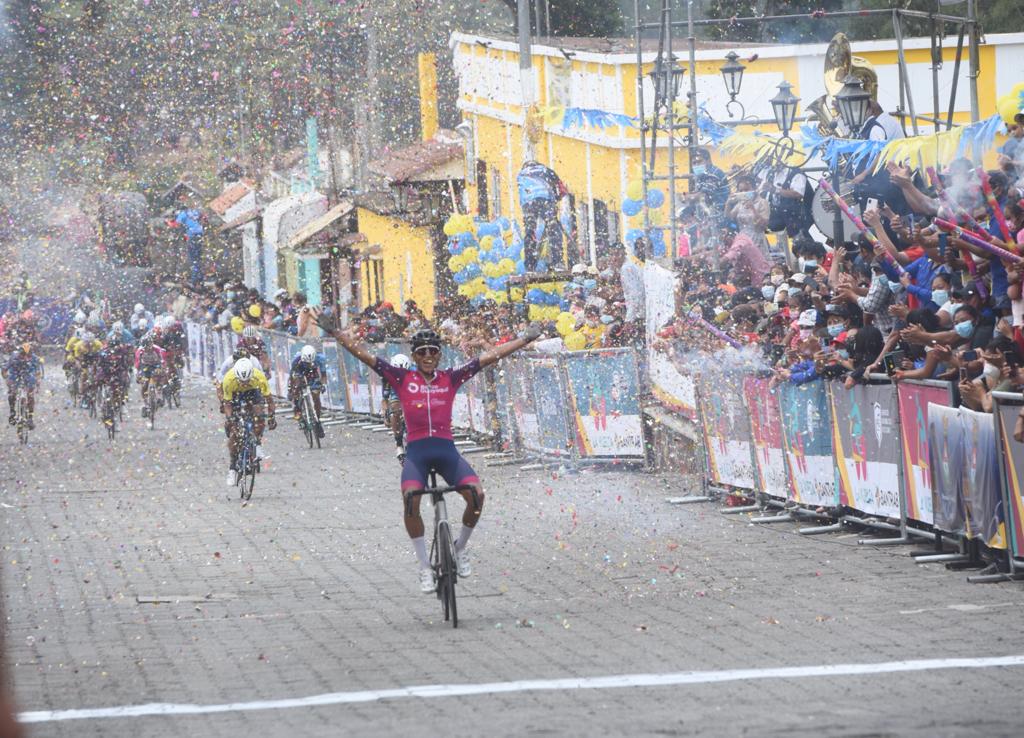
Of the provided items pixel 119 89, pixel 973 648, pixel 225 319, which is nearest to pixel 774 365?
pixel 973 648

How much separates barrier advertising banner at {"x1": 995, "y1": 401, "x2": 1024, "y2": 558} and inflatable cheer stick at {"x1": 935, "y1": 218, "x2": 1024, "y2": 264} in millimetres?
983

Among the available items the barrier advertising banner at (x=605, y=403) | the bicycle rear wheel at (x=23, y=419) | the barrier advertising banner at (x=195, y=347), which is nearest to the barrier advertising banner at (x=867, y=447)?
the barrier advertising banner at (x=605, y=403)

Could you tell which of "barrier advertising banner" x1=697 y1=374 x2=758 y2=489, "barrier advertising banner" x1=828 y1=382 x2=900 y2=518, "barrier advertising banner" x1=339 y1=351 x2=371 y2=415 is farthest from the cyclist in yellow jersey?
"barrier advertising banner" x1=339 y1=351 x2=371 y2=415

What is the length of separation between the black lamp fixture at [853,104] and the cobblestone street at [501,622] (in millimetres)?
4133

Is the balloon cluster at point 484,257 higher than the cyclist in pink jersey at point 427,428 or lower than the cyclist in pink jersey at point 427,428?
higher

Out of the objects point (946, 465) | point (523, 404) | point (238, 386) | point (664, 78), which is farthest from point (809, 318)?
point (664, 78)

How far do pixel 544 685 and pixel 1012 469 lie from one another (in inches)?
165

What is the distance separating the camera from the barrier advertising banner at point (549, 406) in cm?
2245

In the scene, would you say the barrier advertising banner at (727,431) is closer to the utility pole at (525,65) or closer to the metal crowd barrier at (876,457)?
the metal crowd barrier at (876,457)

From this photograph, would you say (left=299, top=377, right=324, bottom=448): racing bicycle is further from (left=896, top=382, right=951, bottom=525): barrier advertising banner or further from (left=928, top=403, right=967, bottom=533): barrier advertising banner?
(left=928, top=403, right=967, bottom=533): barrier advertising banner

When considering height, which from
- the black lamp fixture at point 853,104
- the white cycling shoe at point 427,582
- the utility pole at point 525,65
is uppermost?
the utility pole at point 525,65

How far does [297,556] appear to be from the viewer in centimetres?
1570

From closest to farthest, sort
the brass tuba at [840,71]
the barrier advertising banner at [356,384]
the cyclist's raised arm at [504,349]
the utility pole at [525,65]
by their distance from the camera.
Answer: the cyclist's raised arm at [504,349]
the brass tuba at [840,71]
the utility pole at [525,65]
the barrier advertising banner at [356,384]

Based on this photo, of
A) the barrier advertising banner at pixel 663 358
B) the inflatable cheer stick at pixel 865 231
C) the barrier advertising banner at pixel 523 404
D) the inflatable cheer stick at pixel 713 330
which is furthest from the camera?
the barrier advertising banner at pixel 523 404
